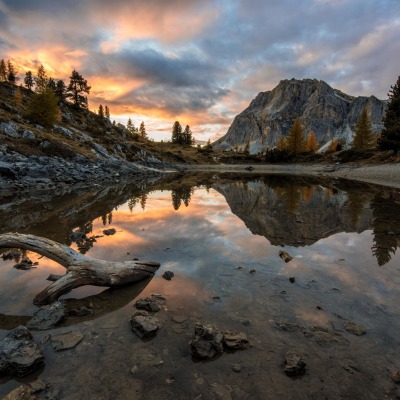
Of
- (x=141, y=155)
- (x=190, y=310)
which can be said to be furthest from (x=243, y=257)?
(x=141, y=155)

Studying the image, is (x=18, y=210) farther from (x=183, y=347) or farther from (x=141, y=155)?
(x=141, y=155)

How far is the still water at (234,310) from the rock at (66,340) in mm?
140

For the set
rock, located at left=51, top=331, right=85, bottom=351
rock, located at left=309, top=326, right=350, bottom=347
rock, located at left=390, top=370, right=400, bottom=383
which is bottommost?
rock, located at left=51, top=331, right=85, bottom=351

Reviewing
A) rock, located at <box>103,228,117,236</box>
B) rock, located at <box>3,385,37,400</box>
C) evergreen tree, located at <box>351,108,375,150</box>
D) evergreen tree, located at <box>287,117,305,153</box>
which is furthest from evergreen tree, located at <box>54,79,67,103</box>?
rock, located at <box>3,385,37,400</box>

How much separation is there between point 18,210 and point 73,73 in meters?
109

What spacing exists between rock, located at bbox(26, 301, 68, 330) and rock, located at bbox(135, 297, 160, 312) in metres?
1.80

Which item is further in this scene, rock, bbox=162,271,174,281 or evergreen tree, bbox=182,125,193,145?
evergreen tree, bbox=182,125,193,145

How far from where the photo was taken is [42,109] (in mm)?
63875

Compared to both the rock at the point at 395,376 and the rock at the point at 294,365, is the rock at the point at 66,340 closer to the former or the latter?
the rock at the point at 294,365

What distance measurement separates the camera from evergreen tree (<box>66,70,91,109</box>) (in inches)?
4309

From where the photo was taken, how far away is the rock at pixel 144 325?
20.8 ft

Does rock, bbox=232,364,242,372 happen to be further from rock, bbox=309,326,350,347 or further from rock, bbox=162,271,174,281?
rock, bbox=162,271,174,281

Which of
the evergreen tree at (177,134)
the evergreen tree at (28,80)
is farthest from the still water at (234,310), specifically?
the evergreen tree at (177,134)

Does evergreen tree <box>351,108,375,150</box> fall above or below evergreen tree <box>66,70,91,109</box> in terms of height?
below
